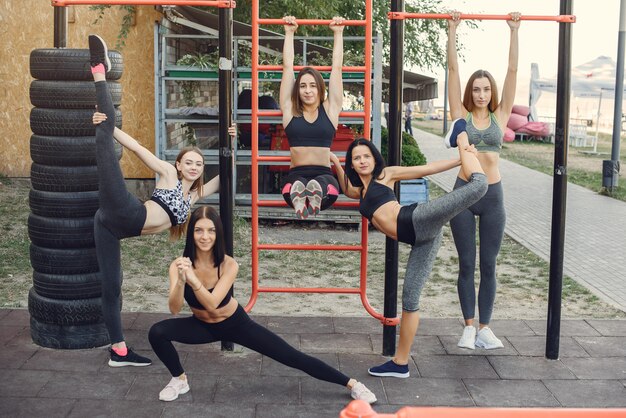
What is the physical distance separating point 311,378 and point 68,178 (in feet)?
6.68

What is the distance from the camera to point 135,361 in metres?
5.41

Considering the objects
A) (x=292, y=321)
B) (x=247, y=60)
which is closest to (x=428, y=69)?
(x=247, y=60)

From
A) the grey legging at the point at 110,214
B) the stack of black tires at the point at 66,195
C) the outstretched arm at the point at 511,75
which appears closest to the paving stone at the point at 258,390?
the grey legging at the point at 110,214

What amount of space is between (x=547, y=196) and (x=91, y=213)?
1113 centimetres

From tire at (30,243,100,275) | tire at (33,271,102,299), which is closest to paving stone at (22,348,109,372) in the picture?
tire at (33,271,102,299)

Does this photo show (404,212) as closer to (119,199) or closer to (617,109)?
(119,199)

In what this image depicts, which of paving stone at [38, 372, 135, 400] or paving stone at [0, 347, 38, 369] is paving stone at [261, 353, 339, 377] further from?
paving stone at [0, 347, 38, 369]

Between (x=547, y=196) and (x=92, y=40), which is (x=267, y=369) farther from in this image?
(x=547, y=196)

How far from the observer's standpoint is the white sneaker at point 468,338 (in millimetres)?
5863

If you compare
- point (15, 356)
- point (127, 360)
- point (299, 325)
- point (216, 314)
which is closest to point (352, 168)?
point (216, 314)

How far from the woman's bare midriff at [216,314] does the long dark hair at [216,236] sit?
19 cm

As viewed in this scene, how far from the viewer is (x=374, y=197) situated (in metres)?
5.23

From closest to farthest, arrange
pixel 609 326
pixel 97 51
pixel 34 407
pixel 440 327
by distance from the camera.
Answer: pixel 34 407
pixel 97 51
pixel 440 327
pixel 609 326

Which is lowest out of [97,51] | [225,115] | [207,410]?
[207,410]
